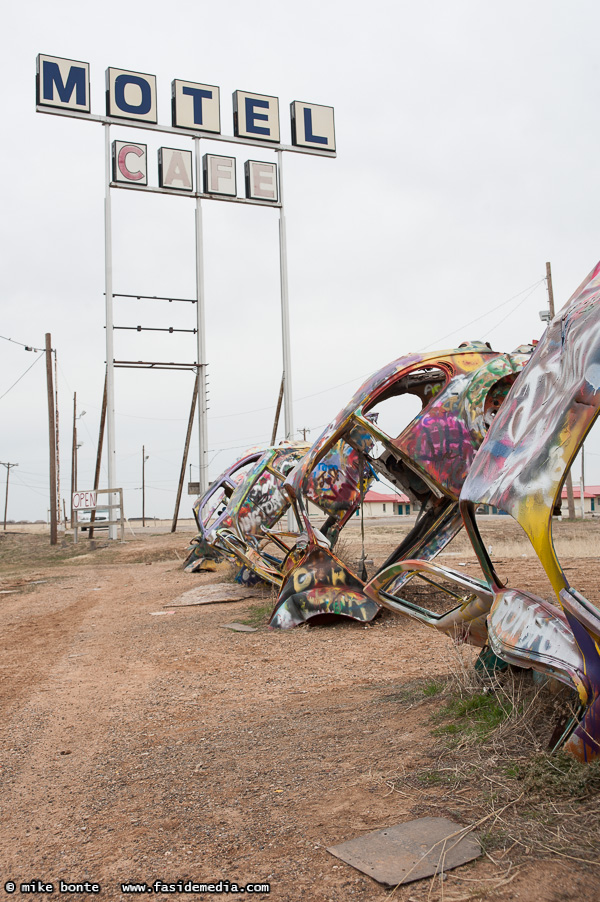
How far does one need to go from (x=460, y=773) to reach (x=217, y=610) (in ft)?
27.6

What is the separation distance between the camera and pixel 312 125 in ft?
98.5

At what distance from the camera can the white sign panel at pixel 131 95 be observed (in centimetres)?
2706

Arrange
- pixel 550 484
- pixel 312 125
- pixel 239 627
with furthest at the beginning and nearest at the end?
pixel 312 125 → pixel 239 627 → pixel 550 484

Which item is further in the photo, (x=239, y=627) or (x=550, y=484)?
(x=239, y=627)

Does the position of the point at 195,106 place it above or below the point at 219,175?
above

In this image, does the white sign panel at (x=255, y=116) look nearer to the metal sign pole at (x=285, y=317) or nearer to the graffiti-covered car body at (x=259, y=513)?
the metal sign pole at (x=285, y=317)

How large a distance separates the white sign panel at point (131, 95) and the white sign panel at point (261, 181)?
390 cm

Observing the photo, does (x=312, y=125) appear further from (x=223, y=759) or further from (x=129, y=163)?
(x=223, y=759)

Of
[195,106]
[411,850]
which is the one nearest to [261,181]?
[195,106]

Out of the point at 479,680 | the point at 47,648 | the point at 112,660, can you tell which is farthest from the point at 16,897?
the point at 47,648

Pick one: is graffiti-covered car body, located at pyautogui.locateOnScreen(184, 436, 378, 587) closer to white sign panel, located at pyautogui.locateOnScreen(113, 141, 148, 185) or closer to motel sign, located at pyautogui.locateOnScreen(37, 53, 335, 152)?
white sign panel, located at pyautogui.locateOnScreen(113, 141, 148, 185)

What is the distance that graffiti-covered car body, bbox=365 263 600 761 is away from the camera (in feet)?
10.5

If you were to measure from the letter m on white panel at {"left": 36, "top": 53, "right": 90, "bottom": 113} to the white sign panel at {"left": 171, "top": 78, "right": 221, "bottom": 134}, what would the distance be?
3.15m

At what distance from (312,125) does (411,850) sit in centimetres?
3055
